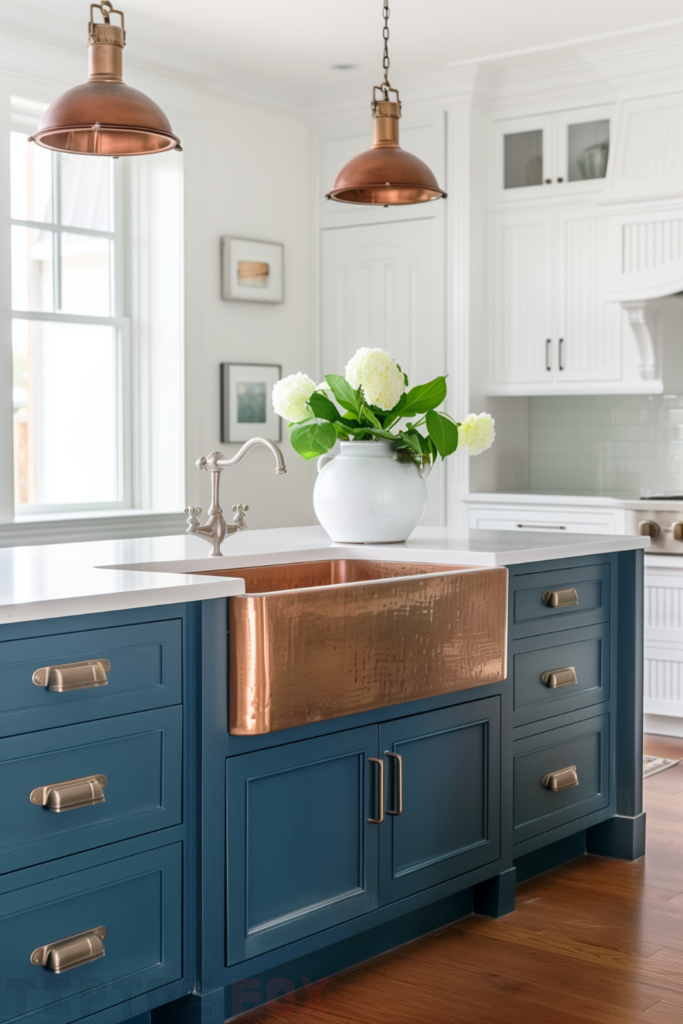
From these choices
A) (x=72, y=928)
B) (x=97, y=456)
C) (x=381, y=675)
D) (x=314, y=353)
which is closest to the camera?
(x=72, y=928)

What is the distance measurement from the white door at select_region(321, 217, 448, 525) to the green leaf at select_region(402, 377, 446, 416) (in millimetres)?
2566

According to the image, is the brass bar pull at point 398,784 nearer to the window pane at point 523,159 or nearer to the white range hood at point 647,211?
the white range hood at point 647,211

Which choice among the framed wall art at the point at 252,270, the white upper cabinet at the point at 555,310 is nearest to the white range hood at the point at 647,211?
the white upper cabinet at the point at 555,310

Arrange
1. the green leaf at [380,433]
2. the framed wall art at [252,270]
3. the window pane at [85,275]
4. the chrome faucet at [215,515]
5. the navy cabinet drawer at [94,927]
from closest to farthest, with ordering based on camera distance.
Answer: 1. the navy cabinet drawer at [94,927]
2. the chrome faucet at [215,515]
3. the green leaf at [380,433]
4. the window pane at [85,275]
5. the framed wall art at [252,270]

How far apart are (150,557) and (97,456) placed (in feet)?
9.39

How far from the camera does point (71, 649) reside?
198 cm

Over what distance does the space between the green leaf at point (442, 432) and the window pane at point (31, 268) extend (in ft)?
8.51

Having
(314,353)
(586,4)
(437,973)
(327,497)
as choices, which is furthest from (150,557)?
(314,353)

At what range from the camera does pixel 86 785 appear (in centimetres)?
200

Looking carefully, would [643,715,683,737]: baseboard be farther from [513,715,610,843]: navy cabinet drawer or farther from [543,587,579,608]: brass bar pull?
[543,587,579,608]: brass bar pull

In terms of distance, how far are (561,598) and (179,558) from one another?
1.05 metres

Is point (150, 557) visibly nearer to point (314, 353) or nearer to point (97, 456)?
point (97, 456)

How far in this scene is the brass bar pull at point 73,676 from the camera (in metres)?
1.93

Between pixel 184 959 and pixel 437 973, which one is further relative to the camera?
pixel 437 973
